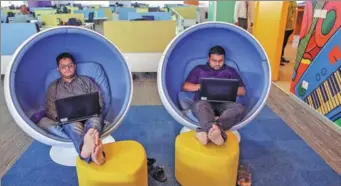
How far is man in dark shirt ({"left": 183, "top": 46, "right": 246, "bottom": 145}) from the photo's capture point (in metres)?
1.91

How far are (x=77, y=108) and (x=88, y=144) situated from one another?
395 mm

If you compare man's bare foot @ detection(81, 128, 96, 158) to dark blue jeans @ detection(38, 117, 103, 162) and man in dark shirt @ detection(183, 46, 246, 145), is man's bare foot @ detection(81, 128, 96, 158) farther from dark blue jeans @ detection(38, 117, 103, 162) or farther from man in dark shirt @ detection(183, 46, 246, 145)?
man in dark shirt @ detection(183, 46, 246, 145)

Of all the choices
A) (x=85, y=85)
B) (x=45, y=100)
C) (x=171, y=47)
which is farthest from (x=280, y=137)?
(x=45, y=100)

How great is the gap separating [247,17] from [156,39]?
9.44ft

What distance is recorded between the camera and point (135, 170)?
1.66m

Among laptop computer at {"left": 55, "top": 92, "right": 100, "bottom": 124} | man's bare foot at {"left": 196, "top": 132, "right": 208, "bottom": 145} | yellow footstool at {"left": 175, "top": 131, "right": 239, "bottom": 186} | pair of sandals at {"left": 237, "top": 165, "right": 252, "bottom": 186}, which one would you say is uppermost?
laptop computer at {"left": 55, "top": 92, "right": 100, "bottom": 124}

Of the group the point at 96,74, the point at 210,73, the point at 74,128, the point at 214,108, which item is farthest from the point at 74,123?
the point at 210,73

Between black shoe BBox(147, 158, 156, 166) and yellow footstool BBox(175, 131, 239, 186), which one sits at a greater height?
yellow footstool BBox(175, 131, 239, 186)

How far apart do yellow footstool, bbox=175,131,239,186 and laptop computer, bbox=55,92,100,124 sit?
67 cm

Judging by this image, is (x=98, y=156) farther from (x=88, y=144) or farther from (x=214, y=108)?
(x=214, y=108)

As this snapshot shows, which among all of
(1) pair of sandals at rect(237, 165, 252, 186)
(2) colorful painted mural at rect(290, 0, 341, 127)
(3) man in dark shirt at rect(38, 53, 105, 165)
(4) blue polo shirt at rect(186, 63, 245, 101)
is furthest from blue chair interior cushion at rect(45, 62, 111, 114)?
(2) colorful painted mural at rect(290, 0, 341, 127)

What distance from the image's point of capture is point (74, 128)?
77.1 inches

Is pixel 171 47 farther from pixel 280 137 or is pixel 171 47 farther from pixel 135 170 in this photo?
pixel 280 137

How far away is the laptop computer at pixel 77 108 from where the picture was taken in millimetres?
1989
